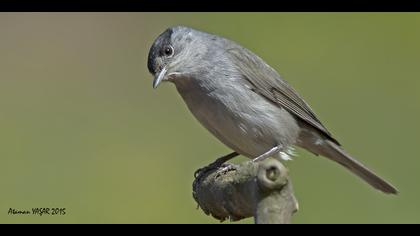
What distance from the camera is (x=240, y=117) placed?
487 cm

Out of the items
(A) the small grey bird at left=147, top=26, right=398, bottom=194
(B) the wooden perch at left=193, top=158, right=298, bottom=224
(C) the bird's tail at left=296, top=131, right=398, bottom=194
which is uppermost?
(A) the small grey bird at left=147, top=26, right=398, bottom=194

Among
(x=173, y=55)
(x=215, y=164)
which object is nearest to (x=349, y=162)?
(x=215, y=164)

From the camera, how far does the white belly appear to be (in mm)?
4852

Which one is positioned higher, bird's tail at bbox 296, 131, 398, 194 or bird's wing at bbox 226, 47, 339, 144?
bird's wing at bbox 226, 47, 339, 144

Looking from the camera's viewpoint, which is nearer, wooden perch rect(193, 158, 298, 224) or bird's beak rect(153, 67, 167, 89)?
wooden perch rect(193, 158, 298, 224)

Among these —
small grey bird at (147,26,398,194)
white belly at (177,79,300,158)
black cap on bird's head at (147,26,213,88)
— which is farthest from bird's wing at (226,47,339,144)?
black cap on bird's head at (147,26,213,88)

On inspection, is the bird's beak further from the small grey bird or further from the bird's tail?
the bird's tail

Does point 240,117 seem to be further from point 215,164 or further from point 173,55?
point 173,55

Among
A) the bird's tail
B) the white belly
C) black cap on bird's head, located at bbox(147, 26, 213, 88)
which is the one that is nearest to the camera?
the white belly

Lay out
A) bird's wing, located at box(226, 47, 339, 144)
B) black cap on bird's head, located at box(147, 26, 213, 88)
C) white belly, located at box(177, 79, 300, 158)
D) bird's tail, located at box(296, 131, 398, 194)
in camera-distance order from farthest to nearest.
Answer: bird's tail, located at box(296, 131, 398, 194) → bird's wing, located at box(226, 47, 339, 144) → black cap on bird's head, located at box(147, 26, 213, 88) → white belly, located at box(177, 79, 300, 158)

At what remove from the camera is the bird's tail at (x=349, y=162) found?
219 inches

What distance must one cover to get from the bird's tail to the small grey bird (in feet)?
0.16

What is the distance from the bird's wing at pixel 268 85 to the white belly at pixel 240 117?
107mm

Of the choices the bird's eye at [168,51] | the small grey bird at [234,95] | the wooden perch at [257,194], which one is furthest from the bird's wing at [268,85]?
the wooden perch at [257,194]
